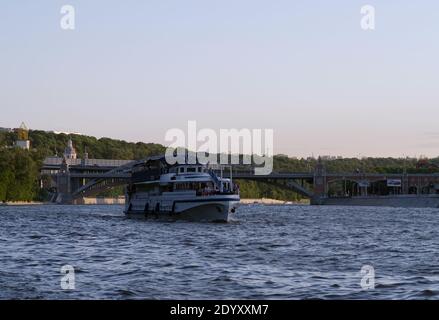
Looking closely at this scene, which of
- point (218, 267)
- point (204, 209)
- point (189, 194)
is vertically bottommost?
point (218, 267)

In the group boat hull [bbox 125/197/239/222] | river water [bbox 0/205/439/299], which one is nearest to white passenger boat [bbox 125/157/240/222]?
boat hull [bbox 125/197/239/222]

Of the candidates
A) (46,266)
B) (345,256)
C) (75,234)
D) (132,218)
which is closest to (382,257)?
(345,256)

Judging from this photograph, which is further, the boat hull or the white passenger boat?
the white passenger boat

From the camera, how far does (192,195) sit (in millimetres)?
82562

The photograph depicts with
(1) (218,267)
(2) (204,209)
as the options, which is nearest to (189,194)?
(2) (204,209)

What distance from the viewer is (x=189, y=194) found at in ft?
273

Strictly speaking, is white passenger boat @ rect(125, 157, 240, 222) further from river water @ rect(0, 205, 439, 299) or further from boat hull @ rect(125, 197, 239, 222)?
river water @ rect(0, 205, 439, 299)

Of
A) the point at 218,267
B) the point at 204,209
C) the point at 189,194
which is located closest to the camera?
the point at 218,267

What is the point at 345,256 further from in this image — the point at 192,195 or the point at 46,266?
the point at 192,195

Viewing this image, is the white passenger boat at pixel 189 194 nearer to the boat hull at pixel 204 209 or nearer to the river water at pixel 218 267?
the boat hull at pixel 204 209

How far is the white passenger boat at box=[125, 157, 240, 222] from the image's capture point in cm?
8212

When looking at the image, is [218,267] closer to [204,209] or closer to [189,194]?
[204,209]
